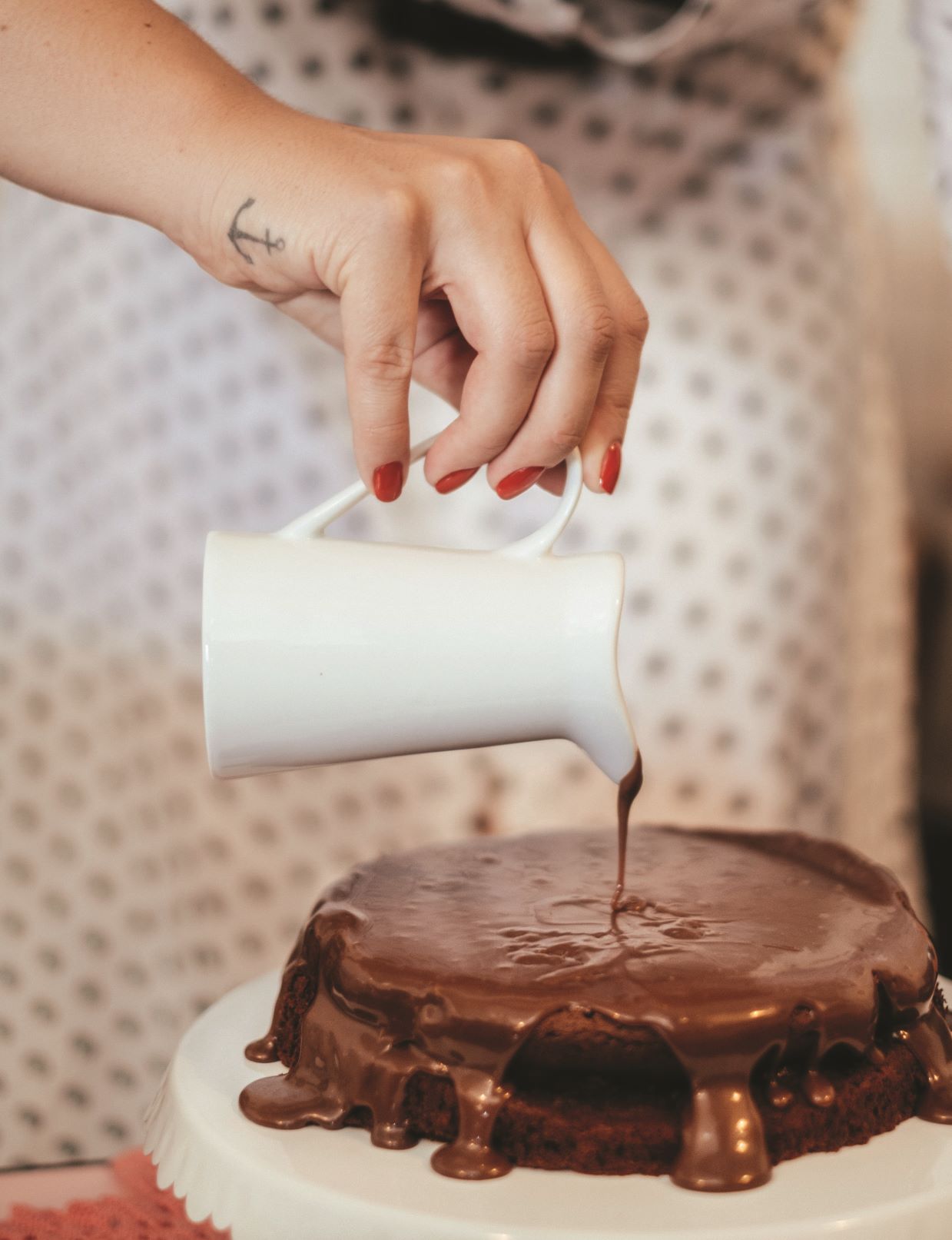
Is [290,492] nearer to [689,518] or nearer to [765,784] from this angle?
[689,518]

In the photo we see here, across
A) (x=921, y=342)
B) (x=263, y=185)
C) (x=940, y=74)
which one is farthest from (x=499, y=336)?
(x=921, y=342)

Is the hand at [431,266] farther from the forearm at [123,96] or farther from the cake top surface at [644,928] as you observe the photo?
the cake top surface at [644,928]

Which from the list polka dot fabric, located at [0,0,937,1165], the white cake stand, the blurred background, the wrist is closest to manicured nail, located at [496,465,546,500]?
the wrist

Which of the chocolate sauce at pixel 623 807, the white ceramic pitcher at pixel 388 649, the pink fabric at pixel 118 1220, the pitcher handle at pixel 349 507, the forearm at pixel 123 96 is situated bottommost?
the pink fabric at pixel 118 1220

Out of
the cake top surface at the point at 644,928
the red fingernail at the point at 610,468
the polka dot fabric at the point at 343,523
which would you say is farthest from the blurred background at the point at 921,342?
the red fingernail at the point at 610,468

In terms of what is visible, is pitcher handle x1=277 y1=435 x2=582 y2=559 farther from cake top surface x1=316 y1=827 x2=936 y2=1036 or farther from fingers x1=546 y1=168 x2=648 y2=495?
cake top surface x1=316 y1=827 x2=936 y2=1036

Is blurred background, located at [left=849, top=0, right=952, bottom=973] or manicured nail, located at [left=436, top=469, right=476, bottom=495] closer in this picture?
manicured nail, located at [left=436, top=469, right=476, bottom=495]

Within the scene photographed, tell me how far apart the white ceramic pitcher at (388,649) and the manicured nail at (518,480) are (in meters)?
0.10

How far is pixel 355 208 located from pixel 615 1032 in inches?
19.7

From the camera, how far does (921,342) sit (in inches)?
88.4

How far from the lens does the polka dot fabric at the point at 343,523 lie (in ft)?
4.48

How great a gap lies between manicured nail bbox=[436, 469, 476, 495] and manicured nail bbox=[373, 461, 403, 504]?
34mm

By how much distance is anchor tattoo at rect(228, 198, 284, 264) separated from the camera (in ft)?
2.67

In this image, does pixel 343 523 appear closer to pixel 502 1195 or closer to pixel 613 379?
pixel 613 379
